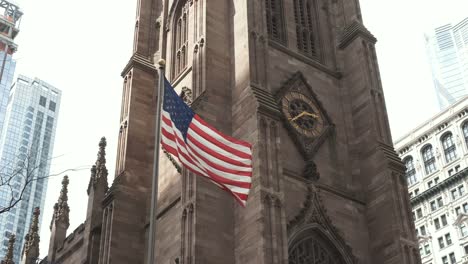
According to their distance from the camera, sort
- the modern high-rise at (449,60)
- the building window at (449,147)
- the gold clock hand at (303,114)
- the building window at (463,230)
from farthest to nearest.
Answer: the modern high-rise at (449,60) → the building window at (449,147) → the building window at (463,230) → the gold clock hand at (303,114)

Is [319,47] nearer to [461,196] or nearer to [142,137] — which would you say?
[142,137]

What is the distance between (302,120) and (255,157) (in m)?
6.22

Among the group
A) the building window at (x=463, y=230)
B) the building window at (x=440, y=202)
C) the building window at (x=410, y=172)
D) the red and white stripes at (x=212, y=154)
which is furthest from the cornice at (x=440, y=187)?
the red and white stripes at (x=212, y=154)

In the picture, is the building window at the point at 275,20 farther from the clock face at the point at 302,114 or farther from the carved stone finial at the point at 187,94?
the carved stone finial at the point at 187,94

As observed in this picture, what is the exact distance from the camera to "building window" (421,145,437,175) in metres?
87.4

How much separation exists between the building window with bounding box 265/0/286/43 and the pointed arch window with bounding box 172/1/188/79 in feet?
15.2

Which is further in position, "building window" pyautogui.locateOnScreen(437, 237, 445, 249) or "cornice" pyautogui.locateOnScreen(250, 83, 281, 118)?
"building window" pyautogui.locateOnScreen(437, 237, 445, 249)

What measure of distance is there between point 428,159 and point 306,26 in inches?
2083

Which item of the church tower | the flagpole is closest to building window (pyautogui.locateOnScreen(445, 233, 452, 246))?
the church tower

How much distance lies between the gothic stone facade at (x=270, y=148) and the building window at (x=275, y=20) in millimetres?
84

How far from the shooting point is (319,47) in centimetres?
3947

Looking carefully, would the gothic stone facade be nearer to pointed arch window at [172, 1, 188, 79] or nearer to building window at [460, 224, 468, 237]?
pointed arch window at [172, 1, 188, 79]

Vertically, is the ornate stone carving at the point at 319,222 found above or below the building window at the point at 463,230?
below

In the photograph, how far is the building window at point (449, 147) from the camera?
278 ft
